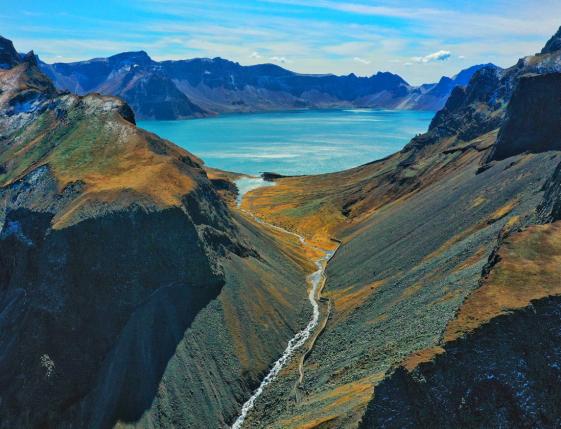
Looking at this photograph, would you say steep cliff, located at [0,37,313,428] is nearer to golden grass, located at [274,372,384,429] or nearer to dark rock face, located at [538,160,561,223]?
golden grass, located at [274,372,384,429]

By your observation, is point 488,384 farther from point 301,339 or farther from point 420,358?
point 301,339

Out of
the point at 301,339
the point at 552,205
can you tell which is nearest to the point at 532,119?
the point at 552,205

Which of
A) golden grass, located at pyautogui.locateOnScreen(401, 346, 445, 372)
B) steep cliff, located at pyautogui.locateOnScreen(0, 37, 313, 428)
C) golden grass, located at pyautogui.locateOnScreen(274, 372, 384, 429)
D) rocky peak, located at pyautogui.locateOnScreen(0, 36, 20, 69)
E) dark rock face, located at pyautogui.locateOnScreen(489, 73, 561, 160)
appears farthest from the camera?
rocky peak, located at pyautogui.locateOnScreen(0, 36, 20, 69)

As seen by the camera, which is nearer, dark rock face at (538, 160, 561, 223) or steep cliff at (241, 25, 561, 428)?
steep cliff at (241, 25, 561, 428)

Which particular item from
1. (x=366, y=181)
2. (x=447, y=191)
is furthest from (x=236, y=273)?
(x=366, y=181)

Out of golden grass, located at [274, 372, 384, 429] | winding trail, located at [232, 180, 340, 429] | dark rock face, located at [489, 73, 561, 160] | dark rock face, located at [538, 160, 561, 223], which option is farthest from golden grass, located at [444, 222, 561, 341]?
dark rock face, located at [489, 73, 561, 160]

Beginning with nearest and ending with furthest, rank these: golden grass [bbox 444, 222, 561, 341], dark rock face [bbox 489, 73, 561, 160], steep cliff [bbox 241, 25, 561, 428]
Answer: steep cliff [bbox 241, 25, 561, 428] → golden grass [bbox 444, 222, 561, 341] → dark rock face [bbox 489, 73, 561, 160]
